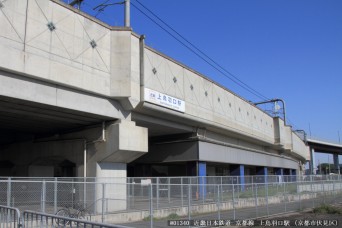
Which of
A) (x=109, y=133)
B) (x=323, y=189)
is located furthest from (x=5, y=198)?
(x=323, y=189)

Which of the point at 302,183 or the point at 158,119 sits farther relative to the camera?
the point at 158,119

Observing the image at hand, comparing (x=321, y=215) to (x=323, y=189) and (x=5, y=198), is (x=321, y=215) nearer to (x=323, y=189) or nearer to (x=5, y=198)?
(x=323, y=189)

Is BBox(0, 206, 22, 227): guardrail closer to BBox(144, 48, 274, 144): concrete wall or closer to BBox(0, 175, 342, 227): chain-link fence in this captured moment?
BBox(0, 175, 342, 227): chain-link fence

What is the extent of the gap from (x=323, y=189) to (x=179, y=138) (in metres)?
12.3

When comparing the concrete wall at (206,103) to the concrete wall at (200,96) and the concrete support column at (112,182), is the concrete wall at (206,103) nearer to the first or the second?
the concrete wall at (200,96)

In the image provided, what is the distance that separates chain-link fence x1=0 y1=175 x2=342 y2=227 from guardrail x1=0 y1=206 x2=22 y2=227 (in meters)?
6.93

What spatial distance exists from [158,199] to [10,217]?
1298 centimetres

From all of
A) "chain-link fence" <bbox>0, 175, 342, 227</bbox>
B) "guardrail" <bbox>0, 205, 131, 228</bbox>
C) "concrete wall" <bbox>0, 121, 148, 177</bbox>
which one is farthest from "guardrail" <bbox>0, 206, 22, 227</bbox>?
"concrete wall" <bbox>0, 121, 148, 177</bbox>

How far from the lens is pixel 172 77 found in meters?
28.7

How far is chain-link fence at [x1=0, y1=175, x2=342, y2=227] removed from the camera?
17688 millimetres

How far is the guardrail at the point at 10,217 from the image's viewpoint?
8169 mm

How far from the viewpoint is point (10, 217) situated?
8.98 metres

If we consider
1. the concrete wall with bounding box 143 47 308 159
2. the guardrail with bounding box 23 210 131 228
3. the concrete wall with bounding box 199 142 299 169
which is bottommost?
the guardrail with bounding box 23 210 131 228

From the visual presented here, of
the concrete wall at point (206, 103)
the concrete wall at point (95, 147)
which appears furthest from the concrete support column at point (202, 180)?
the concrete wall at point (95, 147)
